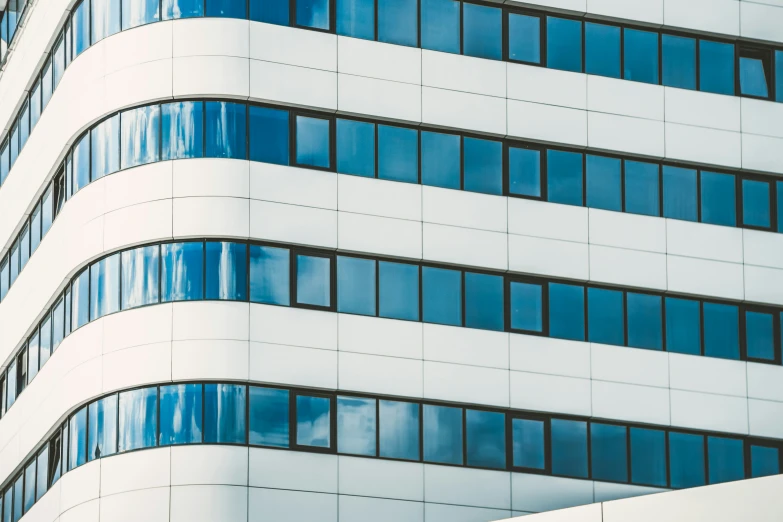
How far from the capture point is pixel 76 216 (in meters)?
45.8

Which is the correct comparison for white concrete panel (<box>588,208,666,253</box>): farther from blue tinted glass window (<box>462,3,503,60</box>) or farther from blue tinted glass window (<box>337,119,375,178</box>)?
blue tinted glass window (<box>337,119,375,178</box>)

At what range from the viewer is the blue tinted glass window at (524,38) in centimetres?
4709

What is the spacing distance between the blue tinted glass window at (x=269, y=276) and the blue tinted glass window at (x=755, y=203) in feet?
42.3

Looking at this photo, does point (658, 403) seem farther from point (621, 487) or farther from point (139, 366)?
point (139, 366)

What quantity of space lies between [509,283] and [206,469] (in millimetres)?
9188

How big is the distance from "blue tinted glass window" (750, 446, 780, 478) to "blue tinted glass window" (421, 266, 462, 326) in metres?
8.65

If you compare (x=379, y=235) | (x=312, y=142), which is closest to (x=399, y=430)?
(x=379, y=235)

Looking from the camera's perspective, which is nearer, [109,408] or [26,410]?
[109,408]

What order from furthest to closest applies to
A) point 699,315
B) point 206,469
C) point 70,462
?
point 699,315 → point 70,462 → point 206,469

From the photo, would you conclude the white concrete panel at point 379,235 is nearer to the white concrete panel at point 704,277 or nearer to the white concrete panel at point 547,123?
the white concrete panel at point 547,123

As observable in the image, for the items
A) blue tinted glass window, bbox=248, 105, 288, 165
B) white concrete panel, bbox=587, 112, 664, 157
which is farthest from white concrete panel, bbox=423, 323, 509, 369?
white concrete panel, bbox=587, 112, 664, 157

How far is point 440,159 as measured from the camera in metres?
45.8

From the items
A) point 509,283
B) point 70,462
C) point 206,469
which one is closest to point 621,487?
point 509,283

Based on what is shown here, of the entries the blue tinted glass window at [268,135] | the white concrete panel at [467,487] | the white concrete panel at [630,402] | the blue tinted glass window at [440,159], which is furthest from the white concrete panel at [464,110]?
the white concrete panel at [467,487]
